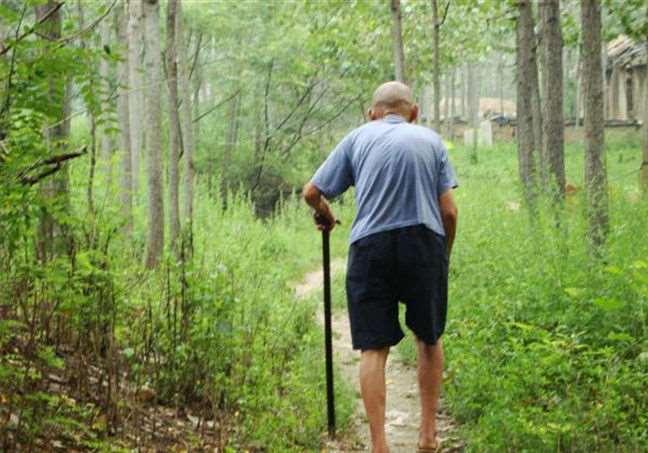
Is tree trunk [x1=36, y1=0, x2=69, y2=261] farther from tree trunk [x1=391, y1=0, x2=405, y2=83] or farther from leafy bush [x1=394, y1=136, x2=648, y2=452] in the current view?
tree trunk [x1=391, y1=0, x2=405, y2=83]

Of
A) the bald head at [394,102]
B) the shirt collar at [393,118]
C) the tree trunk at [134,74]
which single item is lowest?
the shirt collar at [393,118]

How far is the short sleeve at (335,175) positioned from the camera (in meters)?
5.61

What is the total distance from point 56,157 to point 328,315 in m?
2.85

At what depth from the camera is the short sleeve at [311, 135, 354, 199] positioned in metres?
5.61

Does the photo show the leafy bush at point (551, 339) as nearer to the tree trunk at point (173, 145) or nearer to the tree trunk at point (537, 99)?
the tree trunk at point (537, 99)

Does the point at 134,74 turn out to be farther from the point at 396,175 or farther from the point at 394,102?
the point at 396,175

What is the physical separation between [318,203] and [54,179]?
167 centimetres

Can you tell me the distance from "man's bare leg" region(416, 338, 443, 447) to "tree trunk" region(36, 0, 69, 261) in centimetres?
234

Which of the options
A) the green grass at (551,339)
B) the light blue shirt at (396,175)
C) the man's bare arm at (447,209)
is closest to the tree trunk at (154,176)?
the green grass at (551,339)

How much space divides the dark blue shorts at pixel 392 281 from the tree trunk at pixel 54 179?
176 cm

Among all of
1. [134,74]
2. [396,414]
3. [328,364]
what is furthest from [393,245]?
[134,74]

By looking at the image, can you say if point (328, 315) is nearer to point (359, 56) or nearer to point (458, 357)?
point (458, 357)

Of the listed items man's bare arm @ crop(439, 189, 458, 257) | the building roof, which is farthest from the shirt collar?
the building roof

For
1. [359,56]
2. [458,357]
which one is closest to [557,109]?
[458,357]
